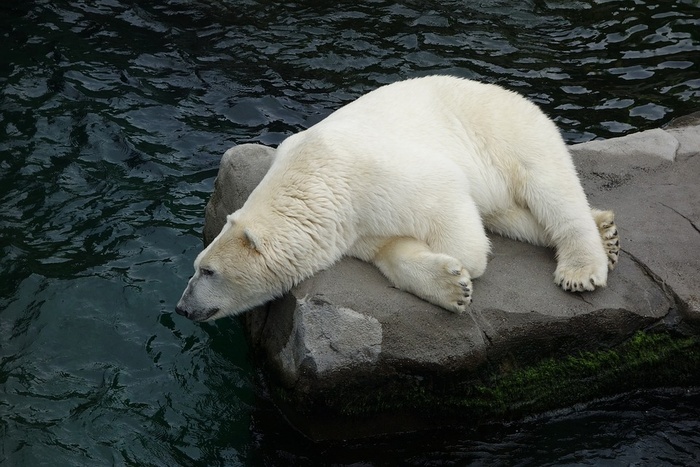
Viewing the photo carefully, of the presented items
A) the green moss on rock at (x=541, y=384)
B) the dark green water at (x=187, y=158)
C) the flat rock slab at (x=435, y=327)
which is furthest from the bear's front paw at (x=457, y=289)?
the dark green water at (x=187, y=158)

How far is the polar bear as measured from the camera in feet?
18.0

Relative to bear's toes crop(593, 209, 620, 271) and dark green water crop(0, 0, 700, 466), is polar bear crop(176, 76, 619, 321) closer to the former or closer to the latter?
bear's toes crop(593, 209, 620, 271)

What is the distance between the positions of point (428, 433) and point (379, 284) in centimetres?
107

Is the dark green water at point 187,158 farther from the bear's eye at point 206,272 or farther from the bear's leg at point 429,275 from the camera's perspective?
the bear's eye at point 206,272

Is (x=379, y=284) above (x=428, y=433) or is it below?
above

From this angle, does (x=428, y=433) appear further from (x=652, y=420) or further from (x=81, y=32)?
(x=81, y=32)

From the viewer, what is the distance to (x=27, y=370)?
641 cm

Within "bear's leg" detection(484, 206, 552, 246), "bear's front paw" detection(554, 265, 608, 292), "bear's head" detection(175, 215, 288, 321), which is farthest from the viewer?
"bear's leg" detection(484, 206, 552, 246)

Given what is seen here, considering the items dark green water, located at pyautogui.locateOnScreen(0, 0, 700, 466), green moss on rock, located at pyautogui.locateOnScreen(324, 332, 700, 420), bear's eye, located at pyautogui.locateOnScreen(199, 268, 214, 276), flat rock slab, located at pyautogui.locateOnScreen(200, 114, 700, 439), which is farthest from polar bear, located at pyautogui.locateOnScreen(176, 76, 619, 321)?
dark green water, located at pyautogui.locateOnScreen(0, 0, 700, 466)

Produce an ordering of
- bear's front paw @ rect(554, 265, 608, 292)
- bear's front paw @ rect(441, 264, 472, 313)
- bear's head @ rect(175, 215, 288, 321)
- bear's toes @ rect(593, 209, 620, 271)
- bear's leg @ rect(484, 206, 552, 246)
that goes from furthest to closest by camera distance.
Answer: bear's leg @ rect(484, 206, 552, 246) → bear's toes @ rect(593, 209, 620, 271) → bear's front paw @ rect(554, 265, 608, 292) → bear's head @ rect(175, 215, 288, 321) → bear's front paw @ rect(441, 264, 472, 313)

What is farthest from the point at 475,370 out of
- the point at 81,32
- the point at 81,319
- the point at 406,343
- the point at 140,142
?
the point at 81,32

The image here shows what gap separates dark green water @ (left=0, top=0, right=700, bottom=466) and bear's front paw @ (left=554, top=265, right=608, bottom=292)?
0.89m

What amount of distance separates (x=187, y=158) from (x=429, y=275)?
4.21 meters

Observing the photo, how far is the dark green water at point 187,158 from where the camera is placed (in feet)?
18.7
